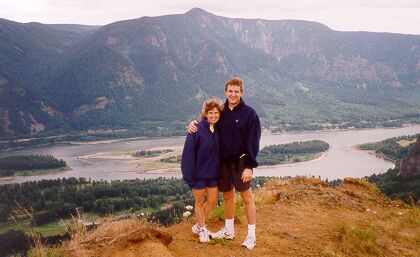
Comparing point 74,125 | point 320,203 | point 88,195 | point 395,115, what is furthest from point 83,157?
point 395,115

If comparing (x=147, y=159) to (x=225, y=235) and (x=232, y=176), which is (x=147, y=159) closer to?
(x=225, y=235)

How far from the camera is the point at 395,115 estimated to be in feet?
493

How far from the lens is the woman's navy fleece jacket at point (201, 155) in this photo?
5934 mm

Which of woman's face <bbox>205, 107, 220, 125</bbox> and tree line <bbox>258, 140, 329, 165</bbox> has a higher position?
woman's face <bbox>205, 107, 220, 125</bbox>

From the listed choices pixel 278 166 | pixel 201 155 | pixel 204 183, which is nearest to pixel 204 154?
pixel 201 155

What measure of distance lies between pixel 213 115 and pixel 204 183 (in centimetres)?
94

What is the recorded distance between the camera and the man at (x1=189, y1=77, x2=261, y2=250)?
19.4ft

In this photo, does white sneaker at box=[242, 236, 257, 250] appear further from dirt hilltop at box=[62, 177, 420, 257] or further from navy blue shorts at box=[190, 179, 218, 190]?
navy blue shorts at box=[190, 179, 218, 190]

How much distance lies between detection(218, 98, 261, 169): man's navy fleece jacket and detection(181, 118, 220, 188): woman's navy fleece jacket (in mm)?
129

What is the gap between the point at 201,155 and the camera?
5.96 metres

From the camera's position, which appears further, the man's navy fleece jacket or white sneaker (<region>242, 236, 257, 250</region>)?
white sneaker (<region>242, 236, 257, 250</region>)

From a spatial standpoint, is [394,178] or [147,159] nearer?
[394,178]

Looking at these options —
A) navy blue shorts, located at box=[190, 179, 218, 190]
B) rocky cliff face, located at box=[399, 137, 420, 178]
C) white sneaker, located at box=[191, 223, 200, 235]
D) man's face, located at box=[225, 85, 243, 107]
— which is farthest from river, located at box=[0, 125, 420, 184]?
man's face, located at box=[225, 85, 243, 107]

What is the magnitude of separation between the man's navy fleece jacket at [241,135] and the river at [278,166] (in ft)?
180
